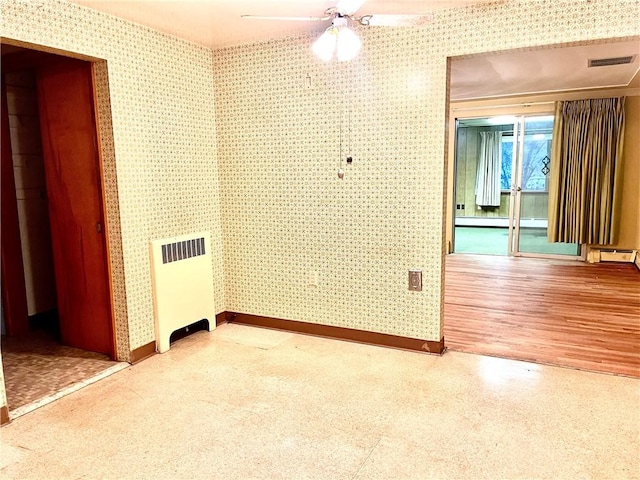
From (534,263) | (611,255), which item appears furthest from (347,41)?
(611,255)

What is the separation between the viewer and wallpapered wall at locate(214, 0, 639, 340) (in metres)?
2.83

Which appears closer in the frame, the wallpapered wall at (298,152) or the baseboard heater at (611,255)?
the wallpapered wall at (298,152)

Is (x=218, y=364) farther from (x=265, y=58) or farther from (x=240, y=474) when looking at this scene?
(x=265, y=58)

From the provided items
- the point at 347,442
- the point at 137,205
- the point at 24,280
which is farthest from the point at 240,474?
the point at 24,280

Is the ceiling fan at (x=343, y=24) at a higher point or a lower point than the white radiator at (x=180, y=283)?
higher

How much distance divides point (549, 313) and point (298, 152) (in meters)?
2.66

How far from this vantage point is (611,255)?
6.27 m

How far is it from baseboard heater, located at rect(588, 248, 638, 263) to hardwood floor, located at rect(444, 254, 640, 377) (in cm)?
18

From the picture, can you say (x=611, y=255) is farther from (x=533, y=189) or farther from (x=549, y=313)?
(x=549, y=313)

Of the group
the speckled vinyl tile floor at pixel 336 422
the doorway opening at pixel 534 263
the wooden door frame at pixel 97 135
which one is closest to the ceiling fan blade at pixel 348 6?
the doorway opening at pixel 534 263

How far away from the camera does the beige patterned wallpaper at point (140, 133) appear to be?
269cm

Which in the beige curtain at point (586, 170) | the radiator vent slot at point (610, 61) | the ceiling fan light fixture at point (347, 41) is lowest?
the beige curtain at point (586, 170)

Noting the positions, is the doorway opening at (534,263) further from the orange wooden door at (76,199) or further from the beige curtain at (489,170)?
the orange wooden door at (76,199)

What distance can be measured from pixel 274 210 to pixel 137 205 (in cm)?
102
